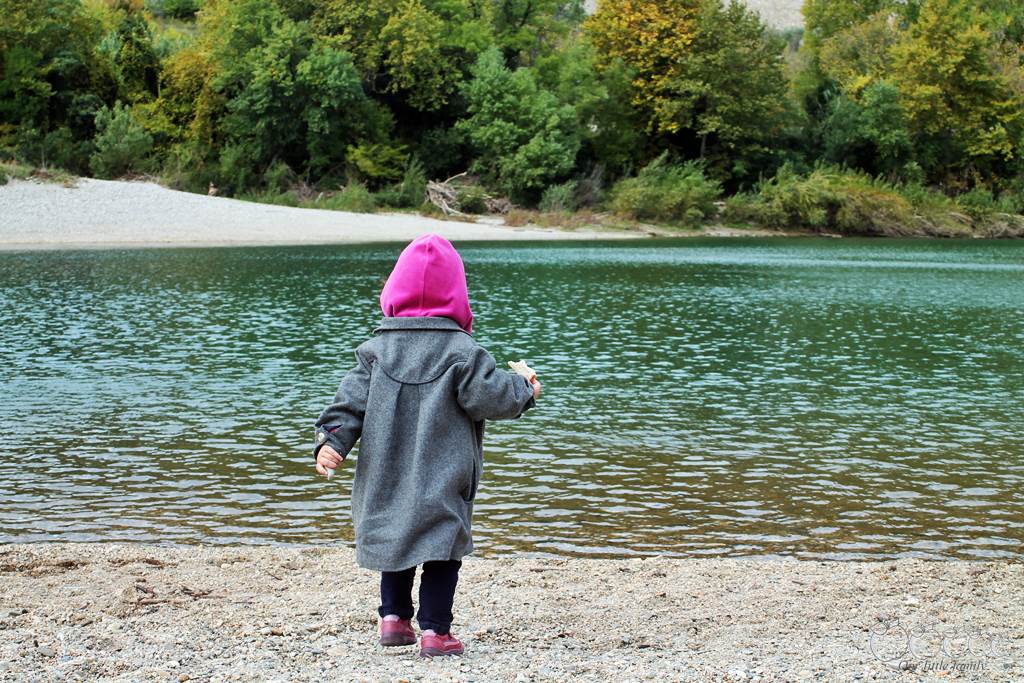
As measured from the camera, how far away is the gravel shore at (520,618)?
3.82m

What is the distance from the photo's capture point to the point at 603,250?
3831 centimetres

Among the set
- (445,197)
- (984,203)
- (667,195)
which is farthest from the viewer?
(984,203)

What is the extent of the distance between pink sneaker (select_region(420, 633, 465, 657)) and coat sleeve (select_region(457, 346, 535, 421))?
0.84 m

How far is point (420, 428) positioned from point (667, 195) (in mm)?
48142

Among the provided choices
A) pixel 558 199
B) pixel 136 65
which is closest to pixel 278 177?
pixel 136 65

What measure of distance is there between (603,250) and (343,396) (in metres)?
34.6

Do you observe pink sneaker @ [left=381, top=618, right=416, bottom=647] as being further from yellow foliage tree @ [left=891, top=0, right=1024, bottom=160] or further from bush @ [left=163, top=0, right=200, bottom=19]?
bush @ [left=163, top=0, right=200, bottom=19]

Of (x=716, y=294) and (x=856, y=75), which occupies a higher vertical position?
(x=856, y=75)

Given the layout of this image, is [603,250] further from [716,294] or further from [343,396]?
[343,396]

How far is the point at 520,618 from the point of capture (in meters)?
4.69

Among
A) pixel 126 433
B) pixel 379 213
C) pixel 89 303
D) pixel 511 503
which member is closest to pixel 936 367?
pixel 511 503

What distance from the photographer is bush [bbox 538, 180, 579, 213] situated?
5122 centimetres

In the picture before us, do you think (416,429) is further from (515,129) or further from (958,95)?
(958,95)

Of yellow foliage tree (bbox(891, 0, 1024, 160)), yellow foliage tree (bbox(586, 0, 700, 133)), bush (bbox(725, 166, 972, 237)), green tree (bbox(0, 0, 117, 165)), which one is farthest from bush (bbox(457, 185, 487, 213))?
yellow foliage tree (bbox(891, 0, 1024, 160))
